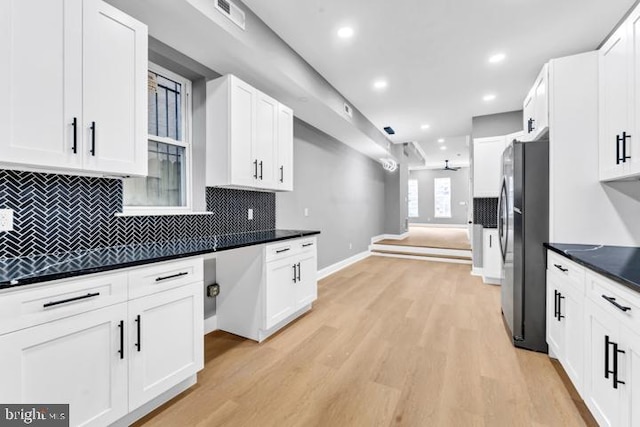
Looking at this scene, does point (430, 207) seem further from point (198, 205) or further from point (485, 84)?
point (198, 205)

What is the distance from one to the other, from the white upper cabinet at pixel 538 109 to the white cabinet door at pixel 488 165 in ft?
4.82

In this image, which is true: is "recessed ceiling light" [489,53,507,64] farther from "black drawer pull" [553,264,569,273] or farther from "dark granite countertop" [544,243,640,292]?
"black drawer pull" [553,264,569,273]

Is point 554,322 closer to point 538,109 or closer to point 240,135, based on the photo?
point 538,109

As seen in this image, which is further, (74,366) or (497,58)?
(497,58)

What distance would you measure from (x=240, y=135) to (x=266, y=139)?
0.36 metres

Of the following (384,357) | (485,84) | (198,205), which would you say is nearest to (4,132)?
(198,205)

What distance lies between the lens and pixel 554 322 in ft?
6.93

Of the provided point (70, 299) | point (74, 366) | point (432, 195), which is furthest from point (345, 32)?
point (432, 195)

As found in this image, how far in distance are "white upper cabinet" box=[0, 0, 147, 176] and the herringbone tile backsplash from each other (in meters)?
0.33

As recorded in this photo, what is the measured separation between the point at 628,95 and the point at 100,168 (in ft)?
10.9

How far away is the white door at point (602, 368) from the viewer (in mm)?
1287

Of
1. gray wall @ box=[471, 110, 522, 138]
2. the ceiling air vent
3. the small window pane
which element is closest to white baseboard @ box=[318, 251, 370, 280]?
the small window pane

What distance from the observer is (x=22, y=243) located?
1.60 m

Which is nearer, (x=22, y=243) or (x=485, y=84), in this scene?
(x=22, y=243)
